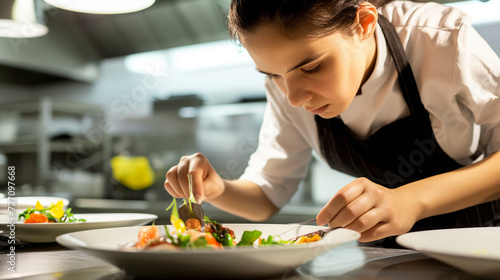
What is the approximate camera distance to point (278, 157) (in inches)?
51.7

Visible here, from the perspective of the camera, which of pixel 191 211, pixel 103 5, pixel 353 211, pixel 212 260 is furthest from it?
pixel 103 5

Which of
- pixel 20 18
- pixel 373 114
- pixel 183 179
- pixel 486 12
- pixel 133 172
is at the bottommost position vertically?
pixel 133 172

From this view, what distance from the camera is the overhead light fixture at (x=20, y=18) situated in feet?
4.26

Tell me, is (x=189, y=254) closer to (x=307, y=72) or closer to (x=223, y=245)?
(x=223, y=245)

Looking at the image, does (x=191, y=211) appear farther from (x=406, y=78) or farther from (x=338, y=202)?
(x=406, y=78)

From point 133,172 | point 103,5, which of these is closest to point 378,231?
point 103,5

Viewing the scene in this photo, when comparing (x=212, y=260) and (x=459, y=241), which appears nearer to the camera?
(x=212, y=260)

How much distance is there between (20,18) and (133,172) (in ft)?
10.0

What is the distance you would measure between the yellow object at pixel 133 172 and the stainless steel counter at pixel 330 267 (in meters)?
3.55

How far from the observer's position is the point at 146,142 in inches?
169

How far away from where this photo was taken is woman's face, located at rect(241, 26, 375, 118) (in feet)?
2.67

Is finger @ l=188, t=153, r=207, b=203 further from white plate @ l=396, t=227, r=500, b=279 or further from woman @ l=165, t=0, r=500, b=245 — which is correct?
white plate @ l=396, t=227, r=500, b=279

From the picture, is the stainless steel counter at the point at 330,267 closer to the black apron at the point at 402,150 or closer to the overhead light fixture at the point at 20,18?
the black apron at the point at 402,150

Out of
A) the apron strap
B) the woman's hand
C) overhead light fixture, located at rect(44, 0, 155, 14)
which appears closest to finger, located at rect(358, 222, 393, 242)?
the woman's hand
